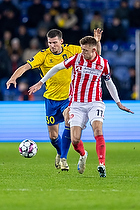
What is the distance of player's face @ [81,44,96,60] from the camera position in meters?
7.08

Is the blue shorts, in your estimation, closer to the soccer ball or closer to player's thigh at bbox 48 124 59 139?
player's thigh at bbox 48 124 59 139

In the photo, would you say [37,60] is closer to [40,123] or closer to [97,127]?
[97,127]

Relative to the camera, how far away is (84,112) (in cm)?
731

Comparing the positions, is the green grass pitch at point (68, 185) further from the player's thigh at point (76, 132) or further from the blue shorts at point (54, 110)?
the blue shorts at point (54, 110)

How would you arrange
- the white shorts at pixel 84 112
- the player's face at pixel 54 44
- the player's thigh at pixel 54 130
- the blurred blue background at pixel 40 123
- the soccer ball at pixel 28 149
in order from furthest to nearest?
the blurred blue background at pixel 40 123
the soccer ball at pixel 28 149
the player's thigh at pixel 54 130
the player's face at pixel 54 44
the white shorts at pixel 84 112

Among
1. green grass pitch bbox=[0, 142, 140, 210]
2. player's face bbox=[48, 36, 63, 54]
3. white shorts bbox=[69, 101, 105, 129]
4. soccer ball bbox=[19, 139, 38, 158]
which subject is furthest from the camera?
soccer ball bbox=[19, 139, 38, 158]

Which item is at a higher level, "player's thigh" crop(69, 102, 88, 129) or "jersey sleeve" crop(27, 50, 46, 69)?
"jersey sleeve" crop(27, 50, 46, 69)

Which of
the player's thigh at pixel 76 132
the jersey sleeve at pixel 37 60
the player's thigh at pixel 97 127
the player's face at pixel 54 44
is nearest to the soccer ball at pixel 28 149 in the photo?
the jersey sleeve at pixel 37 60

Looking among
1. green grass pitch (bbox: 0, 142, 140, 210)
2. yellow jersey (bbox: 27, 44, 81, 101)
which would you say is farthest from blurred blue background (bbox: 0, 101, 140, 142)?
yellow jersey (bbox: 27, 44, 81, 101)

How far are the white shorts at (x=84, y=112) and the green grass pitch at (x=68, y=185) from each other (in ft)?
2.46

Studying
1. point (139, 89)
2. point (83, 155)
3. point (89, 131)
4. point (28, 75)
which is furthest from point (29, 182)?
point (28, 75)

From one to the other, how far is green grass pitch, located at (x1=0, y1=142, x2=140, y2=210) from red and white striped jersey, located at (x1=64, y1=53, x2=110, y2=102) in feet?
3.60

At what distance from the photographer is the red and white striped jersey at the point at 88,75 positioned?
7.23m

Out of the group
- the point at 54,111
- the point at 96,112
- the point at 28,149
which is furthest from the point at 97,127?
the point at 28,149
